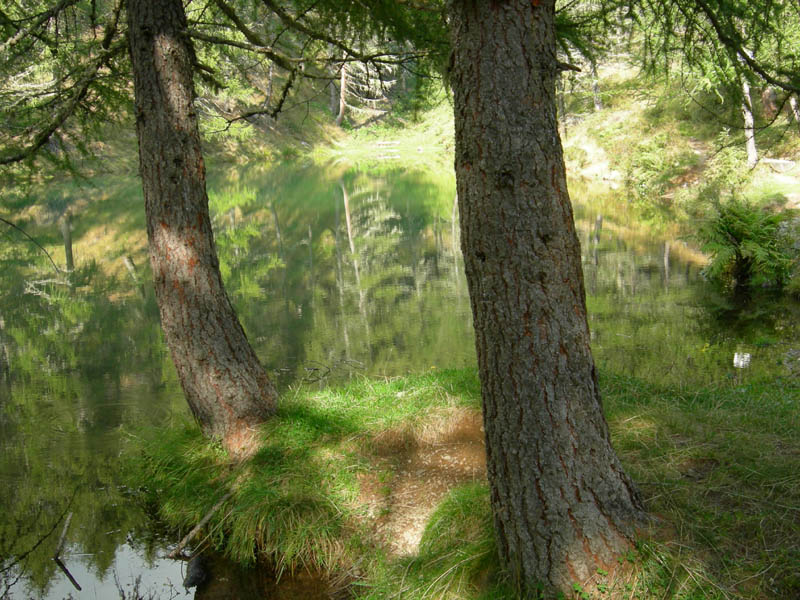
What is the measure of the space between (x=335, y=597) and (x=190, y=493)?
5.14ft

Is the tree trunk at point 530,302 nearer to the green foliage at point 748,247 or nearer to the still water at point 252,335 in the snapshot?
the still water at point 252,335

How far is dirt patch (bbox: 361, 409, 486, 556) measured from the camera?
4.10 m

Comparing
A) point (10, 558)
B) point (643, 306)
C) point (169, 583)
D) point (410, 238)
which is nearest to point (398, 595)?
point (169, 583)

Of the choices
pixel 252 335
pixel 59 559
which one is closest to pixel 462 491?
pixel 59 559

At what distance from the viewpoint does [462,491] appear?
3.98 metres

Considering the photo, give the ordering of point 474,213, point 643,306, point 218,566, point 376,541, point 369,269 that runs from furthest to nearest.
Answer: point 369,269 < point 643,306 < point 218,566 < point 376,541 < point 474,213

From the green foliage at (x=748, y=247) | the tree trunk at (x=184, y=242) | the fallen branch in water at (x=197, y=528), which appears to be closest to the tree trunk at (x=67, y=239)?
the tree trunk at (x=184, y=242)

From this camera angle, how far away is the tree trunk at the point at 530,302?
2.61 metres

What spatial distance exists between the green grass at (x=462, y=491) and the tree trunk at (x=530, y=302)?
0.75 ft

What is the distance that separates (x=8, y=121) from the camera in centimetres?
580

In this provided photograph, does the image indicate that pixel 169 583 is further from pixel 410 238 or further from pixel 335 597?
pixel 410 238

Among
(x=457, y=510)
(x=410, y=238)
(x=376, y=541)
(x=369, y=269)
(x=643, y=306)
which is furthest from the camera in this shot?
(x=410, y=238)

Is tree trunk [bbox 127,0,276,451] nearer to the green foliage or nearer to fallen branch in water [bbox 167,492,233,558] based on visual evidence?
fallen branch in water [bbox 167,492,233,558]

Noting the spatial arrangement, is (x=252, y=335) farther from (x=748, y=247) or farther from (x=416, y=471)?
(x=748, y=247)
